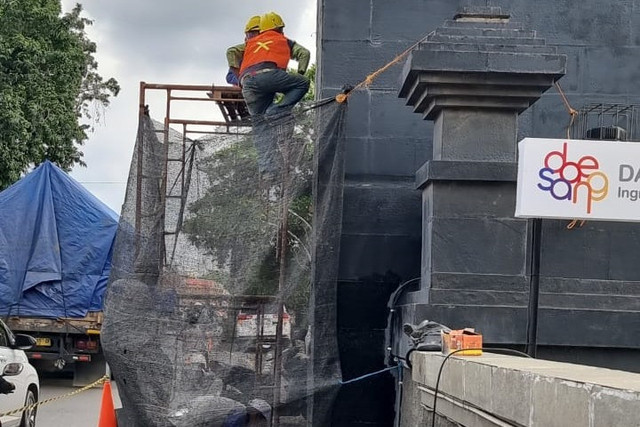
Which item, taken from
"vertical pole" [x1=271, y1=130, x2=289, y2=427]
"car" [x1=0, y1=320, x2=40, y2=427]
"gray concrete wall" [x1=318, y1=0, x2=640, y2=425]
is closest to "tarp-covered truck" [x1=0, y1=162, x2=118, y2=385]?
"car" [x1=0, y1=320, x2=40, y2=427]

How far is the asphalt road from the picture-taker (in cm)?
1320

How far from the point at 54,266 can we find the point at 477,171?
1289 centimetres

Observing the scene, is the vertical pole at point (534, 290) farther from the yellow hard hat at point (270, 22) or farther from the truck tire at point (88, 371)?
the truck tire at point (88, 371)

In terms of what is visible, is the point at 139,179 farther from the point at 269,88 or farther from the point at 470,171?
the point at 470,171

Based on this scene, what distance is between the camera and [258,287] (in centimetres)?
604

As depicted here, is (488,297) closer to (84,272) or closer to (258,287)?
(258,287)

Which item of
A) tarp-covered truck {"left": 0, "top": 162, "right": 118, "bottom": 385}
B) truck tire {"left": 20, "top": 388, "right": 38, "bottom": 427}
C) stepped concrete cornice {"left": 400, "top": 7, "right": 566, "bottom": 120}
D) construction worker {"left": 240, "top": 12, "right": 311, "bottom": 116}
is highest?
construction worker {"left": 240, "top": 12, "right": 311, "bottom": 116}

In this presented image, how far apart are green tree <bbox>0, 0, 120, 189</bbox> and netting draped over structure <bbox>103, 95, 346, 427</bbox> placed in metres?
17.3

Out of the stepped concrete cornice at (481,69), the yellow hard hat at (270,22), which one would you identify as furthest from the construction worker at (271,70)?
the stepped concrete cornice at (481,69)

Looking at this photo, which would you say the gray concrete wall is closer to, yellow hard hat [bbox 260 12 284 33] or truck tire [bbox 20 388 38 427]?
yellow hard hat [bbox 260 12 284 33]

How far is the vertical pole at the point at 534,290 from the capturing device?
5.46 meters

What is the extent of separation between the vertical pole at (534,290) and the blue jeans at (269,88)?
9.46 feet

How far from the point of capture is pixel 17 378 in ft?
39.1

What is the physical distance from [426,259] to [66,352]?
12747mm
